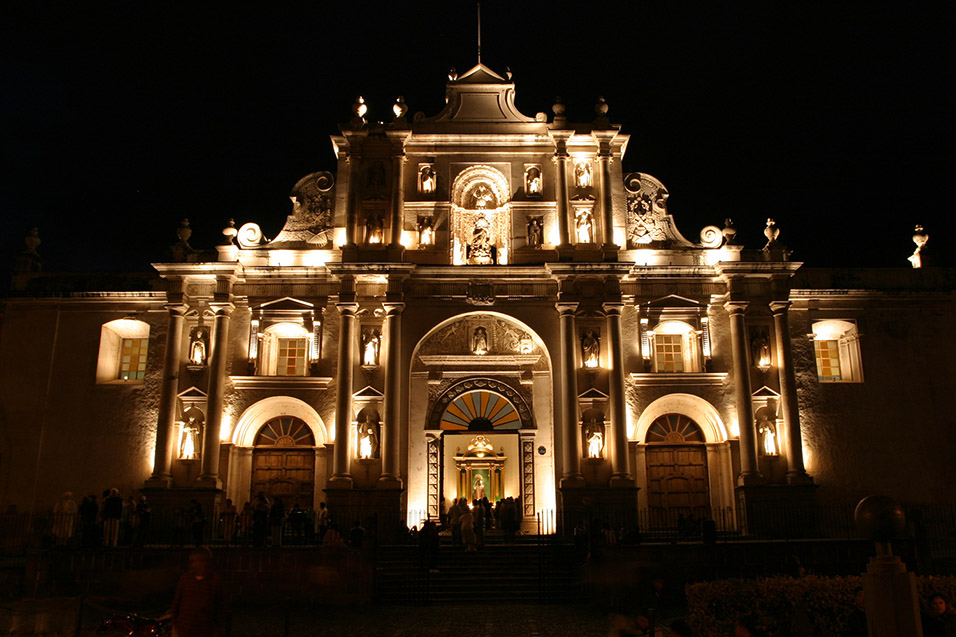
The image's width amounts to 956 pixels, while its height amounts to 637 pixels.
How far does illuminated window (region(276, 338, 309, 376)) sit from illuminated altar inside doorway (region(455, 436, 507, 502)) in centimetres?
617

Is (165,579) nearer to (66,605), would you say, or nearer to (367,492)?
(66,605)

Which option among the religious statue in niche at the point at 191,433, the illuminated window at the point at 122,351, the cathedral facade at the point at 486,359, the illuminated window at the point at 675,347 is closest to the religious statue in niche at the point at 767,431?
the cathedral facade at the point at 486,359

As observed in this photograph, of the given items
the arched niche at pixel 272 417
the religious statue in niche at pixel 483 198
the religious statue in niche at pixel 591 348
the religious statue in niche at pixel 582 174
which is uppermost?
the religious statue in niche at pixel 582 174

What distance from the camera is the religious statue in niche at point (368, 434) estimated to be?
2642 centimetres

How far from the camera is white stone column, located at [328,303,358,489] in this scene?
1024 inches

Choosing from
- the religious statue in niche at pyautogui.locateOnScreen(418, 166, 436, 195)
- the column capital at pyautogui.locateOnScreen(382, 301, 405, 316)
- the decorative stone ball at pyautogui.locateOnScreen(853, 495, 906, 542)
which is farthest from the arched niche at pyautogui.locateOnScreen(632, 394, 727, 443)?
the decorative stone ball at pyautogui.locateOnScreen(853, 495, 906, 542)

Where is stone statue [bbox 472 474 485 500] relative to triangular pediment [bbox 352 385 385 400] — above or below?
below

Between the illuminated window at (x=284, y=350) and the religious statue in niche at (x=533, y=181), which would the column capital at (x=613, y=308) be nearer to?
the religious statue in niche at (x=533, y=181)

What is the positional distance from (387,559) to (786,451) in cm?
1323

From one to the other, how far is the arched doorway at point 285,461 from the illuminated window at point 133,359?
4993 mm

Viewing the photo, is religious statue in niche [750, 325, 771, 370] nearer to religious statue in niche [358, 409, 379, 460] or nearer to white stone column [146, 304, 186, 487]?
Result: religious statue in niche [358, 409, 379, 460]

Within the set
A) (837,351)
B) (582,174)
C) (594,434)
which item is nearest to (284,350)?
(594,434)

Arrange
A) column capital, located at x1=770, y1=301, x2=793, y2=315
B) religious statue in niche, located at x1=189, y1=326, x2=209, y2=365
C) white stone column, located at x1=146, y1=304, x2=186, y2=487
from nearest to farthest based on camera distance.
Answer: white stone column, located at x1=146, y1=304, x2=186, y2=487 → religious statue in niche, located at x1=189, y1=326, x2=209, y2=365 → column capital, located at x1=770, y1=301, x2=793, y2=315

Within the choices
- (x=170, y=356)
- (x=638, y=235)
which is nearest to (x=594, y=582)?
(x=638, y=235)
